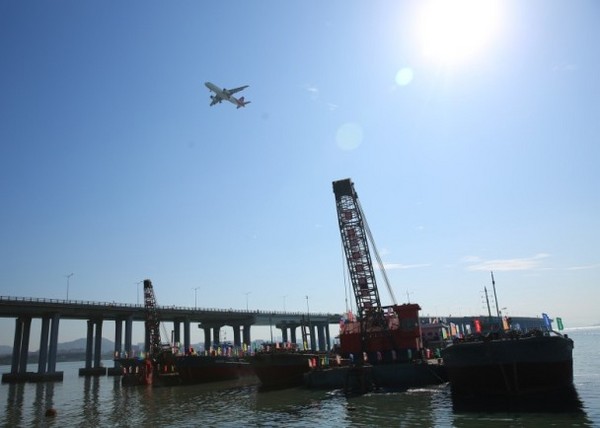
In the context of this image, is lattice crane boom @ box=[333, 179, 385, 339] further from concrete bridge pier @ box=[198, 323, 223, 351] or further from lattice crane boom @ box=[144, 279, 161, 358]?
concrete bridge pier @ box=[198, 323, 223, 351]

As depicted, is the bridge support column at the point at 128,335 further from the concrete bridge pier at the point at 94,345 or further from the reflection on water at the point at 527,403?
the reflection on water at the point at 527,403

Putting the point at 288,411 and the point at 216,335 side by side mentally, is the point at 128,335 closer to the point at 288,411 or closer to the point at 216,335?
the point at 216,335

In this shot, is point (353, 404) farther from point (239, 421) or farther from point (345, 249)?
point (345, 249)

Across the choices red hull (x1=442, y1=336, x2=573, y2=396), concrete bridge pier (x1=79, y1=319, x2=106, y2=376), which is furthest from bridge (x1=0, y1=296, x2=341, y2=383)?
red hull (x1=442, y1=336, x2=573, y2=396)

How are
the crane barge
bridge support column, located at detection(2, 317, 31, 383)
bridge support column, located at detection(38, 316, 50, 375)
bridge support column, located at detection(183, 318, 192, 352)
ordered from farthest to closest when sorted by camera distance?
bridge support column, located at detection(183, 318, 192, 352) < bridge support column, located at detection(38, 316, 50, 375) < bridge support column, located at detection(2, 317, 31, 383) < the crane barge

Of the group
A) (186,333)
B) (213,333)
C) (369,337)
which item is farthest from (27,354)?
(369,337)

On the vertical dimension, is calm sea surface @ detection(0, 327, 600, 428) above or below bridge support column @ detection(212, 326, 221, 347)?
below

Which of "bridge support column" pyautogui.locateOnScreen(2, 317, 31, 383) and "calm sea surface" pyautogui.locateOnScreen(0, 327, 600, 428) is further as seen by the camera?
"bridge support column" pyautogui.locateOnScreen(2, 317, 31, 383)

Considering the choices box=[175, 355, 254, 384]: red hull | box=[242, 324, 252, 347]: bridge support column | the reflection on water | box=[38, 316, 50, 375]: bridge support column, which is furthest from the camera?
box=[242, 324, 252, 347]: bridge support column

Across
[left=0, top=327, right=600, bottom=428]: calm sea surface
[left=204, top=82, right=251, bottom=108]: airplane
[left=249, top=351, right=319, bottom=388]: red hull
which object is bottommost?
[left=0, top=327, right=600, bottom=428]: calm sea surface

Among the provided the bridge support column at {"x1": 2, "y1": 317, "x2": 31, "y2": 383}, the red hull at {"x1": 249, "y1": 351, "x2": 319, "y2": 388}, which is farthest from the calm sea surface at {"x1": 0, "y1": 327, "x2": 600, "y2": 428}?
the bridge support column at {"x1": 2, "y1": 317, "x2": 31, "y2": 383}

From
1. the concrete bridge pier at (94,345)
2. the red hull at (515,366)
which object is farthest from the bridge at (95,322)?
the red hull at (515,366)
